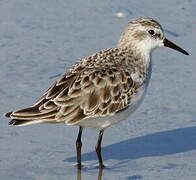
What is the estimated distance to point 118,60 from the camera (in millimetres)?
10055

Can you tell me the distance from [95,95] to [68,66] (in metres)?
2.38

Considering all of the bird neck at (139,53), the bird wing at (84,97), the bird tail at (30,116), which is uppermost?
the bird neck at (139,53)

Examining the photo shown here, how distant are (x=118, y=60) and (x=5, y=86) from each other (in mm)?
1966

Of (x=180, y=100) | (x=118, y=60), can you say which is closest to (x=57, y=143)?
(x=118, y=60)

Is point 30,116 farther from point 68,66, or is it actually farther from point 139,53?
point 68,66

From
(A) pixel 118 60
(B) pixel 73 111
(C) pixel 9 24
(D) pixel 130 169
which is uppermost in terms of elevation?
(C) pixel 9 24

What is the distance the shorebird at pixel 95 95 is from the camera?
9594 mm

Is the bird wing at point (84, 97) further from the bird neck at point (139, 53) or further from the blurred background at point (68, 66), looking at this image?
the blurred background at point (68, 66)

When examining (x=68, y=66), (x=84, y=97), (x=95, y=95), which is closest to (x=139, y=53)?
(x=95, y=95)

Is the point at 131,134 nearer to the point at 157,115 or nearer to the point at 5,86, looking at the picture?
the point at 157,115

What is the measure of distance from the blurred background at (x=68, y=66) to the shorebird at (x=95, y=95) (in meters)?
0.41

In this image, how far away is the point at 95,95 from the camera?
31.9ft

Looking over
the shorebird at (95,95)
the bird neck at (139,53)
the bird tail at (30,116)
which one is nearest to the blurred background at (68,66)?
the shorebird at (95,95)

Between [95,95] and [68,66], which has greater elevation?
[68,66]
